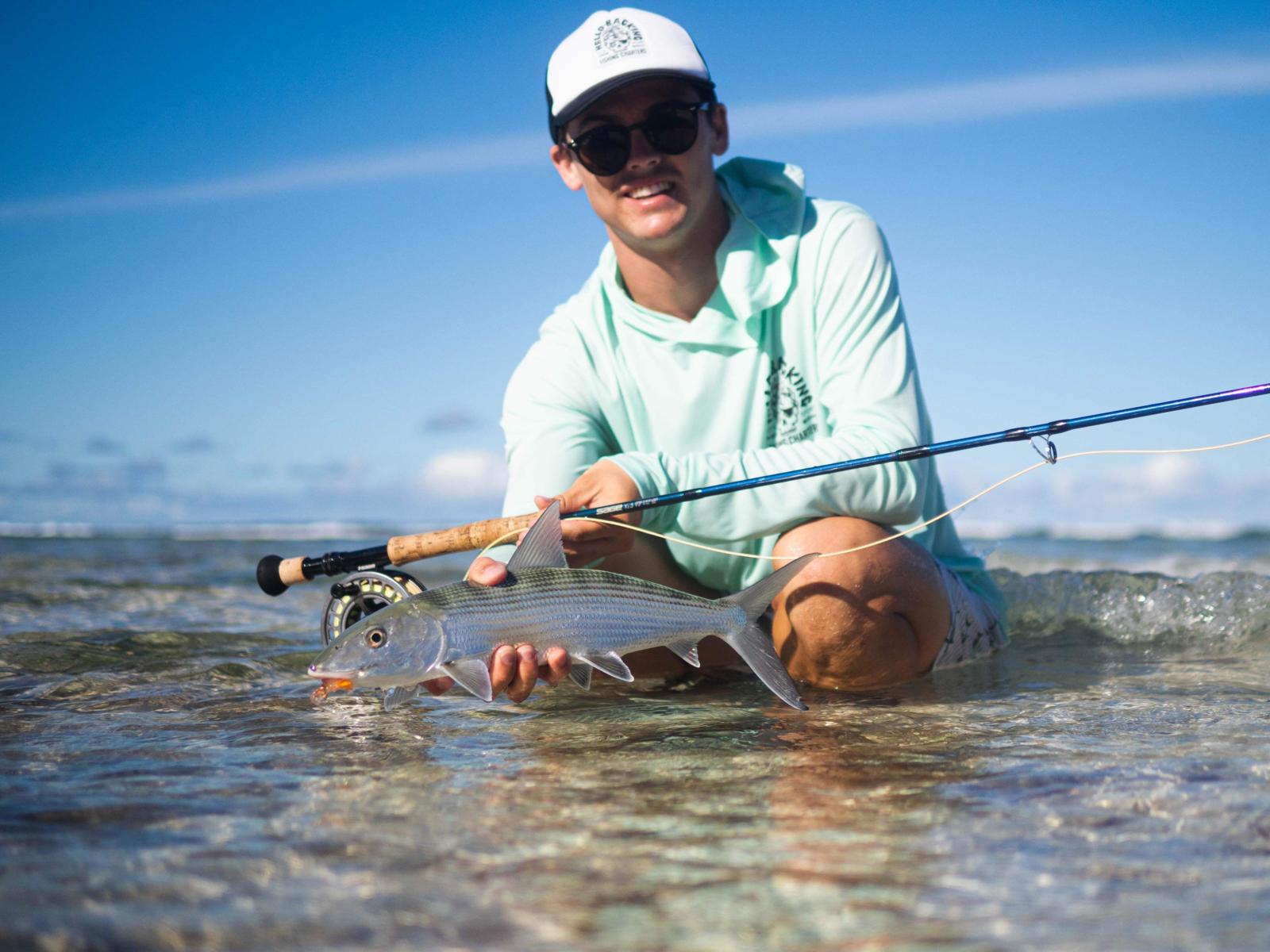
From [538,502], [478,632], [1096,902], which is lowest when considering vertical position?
[1096,902]

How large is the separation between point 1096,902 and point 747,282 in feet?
9.40

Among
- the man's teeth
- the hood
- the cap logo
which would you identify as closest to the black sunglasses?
the man's teeth

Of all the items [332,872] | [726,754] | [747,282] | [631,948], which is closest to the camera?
[631,948]

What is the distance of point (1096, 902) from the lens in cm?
184

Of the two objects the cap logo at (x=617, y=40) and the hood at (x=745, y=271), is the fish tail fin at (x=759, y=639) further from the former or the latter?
the cap logo at (x=617, y=40)

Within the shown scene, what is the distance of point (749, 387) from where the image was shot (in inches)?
172

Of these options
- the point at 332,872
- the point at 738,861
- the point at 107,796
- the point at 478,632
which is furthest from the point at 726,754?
the point at 107,796

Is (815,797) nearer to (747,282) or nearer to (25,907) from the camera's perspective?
(25,907)

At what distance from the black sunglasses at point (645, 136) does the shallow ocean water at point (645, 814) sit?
1.99 m

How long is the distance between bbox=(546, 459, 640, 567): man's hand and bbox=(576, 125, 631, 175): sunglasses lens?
3.75ft

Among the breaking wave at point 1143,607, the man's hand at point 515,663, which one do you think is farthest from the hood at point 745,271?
the breaking wave at point 1143,607

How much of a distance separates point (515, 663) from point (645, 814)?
806mm

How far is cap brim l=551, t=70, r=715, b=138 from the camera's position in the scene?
4.04 meters

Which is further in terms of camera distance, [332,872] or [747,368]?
[747,368]
